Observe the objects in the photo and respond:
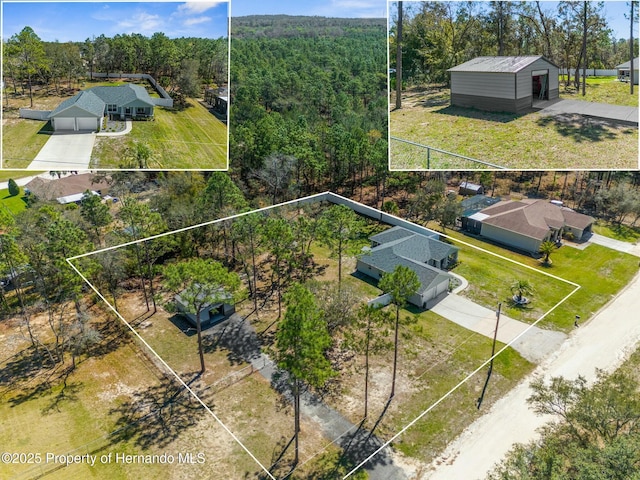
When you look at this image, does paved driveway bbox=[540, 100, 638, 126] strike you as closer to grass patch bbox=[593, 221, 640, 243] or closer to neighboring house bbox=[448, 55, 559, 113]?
neighboring house bbox=[448, 55, 559, 113]

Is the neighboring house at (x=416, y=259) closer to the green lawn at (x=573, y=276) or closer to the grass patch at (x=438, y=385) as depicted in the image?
the green lawn at (x=573, y=276)

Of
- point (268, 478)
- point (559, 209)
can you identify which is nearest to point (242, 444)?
point (268, 478)

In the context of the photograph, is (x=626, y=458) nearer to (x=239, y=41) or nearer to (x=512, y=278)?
(x=512, y=278)

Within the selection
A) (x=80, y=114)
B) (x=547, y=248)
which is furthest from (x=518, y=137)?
(x=80, y=114)

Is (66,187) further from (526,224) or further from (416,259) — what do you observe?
(526,224)

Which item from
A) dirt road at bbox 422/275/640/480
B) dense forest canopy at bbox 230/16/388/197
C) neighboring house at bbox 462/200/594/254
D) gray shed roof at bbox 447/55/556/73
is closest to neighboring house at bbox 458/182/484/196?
neighboring house at bbox 462/200/594/254

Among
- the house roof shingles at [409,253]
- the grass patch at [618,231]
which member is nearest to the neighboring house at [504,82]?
the house roof shingles at [409,253]
